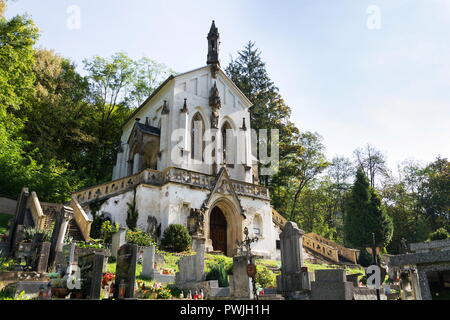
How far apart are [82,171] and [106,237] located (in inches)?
556

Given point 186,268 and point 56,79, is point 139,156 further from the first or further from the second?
point 186,268

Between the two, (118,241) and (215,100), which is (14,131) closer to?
(215,100)

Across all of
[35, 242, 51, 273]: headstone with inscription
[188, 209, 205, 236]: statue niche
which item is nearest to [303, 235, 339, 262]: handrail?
[188, 209, 205, 236]: statue niche

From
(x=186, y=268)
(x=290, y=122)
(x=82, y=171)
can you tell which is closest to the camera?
(x=186, y=268)

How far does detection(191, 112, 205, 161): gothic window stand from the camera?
26.9 m

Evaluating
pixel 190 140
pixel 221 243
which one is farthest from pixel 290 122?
pixel 221 243

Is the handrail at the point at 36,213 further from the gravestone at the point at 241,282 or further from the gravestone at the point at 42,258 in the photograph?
the gravestone at the point at 241,282

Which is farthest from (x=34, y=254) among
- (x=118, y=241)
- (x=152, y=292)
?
(x=152, y=292)

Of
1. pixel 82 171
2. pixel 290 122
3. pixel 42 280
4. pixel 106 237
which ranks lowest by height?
pixel 42 280

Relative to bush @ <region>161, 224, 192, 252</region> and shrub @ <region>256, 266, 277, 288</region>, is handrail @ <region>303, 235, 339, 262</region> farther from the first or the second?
shrub @ <region>256, 266, 277, 288</region>

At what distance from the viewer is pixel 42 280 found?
1010 cm

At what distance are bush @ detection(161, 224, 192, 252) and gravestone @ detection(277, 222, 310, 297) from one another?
8.95 metres

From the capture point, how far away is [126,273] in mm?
9180

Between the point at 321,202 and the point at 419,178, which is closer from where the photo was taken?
the point at 419,178
